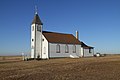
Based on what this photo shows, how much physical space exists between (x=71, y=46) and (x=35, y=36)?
1257 centimetres

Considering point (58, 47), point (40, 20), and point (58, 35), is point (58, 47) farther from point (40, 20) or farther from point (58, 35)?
point (40, 20)

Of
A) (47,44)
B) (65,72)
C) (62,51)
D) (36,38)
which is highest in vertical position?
(36,38)

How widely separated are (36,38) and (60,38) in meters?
8.21

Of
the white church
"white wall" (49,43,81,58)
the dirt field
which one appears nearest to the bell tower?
the white church

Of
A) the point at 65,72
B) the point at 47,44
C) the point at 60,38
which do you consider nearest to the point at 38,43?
A: the point at 47,44

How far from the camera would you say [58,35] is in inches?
2373

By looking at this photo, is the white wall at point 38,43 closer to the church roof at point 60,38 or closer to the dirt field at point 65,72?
the church roof at point 60,38

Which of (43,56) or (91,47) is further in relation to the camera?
(91,47)

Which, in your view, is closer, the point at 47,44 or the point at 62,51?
the point at 47,44

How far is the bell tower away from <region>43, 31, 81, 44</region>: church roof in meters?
2.17

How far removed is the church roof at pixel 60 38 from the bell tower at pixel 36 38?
2.17 meters

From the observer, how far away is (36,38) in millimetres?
54719

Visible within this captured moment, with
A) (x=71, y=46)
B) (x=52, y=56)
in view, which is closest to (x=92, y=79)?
(x=52, y=56)

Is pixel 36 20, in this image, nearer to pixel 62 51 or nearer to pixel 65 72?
pixel 62 51
